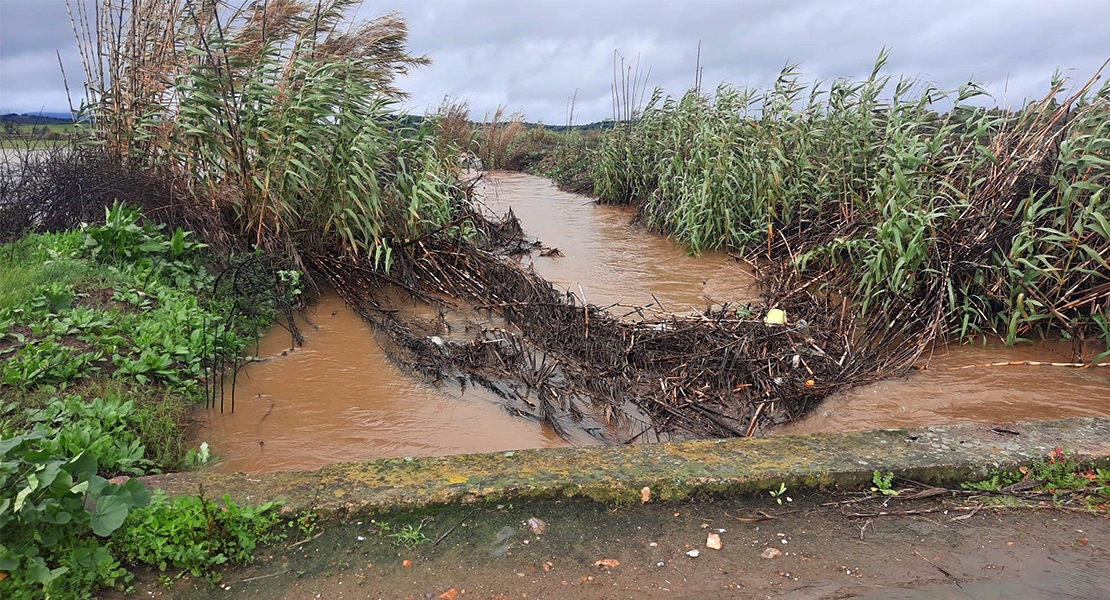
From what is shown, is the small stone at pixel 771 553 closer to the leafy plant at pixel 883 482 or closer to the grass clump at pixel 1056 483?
the leafy plant at pixel 883 482

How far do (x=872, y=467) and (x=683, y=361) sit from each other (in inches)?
70.5

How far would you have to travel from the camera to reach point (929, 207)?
15.5 feet

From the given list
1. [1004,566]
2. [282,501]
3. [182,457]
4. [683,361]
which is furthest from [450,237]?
[1004,566]

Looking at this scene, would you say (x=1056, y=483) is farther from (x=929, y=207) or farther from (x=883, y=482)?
(x=929, y=207)

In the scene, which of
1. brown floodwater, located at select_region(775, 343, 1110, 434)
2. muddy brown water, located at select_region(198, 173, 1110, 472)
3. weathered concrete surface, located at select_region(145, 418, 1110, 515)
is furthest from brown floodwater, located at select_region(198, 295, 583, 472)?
brown floodwater, located at select_region(775, 343, 1110, 434)

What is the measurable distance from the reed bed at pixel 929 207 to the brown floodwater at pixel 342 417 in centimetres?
276

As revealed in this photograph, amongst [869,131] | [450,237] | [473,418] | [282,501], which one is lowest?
[473,418]

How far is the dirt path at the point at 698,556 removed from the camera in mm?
1878

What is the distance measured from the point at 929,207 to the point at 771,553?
3.59 metres

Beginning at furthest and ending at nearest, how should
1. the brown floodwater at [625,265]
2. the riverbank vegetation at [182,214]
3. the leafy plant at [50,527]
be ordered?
the brown floodwater at [625,265]
the riverbank vegetation at [182,214]
the leafy plant at [50,527]

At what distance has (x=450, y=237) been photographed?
5.67 meters

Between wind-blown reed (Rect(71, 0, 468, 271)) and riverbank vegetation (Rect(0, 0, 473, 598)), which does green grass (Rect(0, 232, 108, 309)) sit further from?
wind-blown reed (Rect(71, 0, 468, 271))

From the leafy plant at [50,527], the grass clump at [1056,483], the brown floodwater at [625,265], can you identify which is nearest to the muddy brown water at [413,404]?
the grass clump at [1056,483]

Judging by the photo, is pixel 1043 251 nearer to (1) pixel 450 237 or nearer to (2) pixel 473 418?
(2) pixel 473 418
